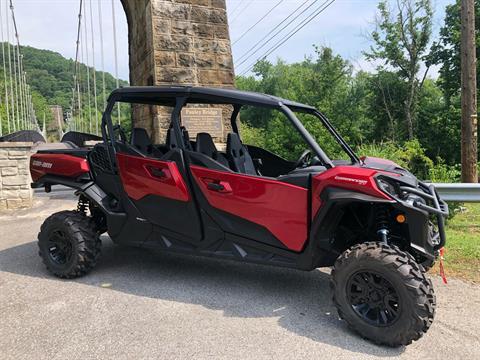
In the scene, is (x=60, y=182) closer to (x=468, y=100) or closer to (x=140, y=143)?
(x=140, y=143)

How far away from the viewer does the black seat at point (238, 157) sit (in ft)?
13.1

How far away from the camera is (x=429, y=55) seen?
36938 mm

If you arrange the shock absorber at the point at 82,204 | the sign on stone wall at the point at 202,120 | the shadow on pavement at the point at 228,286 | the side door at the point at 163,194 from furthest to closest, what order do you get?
the sign on stone wall at the point at 202,120 → the shock absorber at the point at 82,204 → the side door at the point at 163,194 → the shadow on pavement at the point at 228,286

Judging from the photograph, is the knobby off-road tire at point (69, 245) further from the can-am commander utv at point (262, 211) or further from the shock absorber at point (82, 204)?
the shock absorber at point (82, 204)

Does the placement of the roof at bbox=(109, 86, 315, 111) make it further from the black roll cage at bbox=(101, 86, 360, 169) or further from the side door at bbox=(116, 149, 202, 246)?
the side door at bbox=(116, 149, 202, 246)

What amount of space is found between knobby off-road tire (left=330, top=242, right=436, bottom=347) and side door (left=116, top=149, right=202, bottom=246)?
1.36m

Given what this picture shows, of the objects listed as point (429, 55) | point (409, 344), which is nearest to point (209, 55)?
point (409, 344)

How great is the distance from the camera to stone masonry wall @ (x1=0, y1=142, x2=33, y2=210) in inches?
310

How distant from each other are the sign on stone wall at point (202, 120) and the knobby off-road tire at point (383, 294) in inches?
201

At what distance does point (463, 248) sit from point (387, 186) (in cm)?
250

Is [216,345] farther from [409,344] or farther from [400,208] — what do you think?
[400,208]

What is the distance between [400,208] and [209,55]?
6.33 m

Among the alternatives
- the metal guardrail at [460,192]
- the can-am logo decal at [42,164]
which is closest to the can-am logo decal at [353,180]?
the metal guardrail at [460,192]

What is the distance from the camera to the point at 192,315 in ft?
10.5
